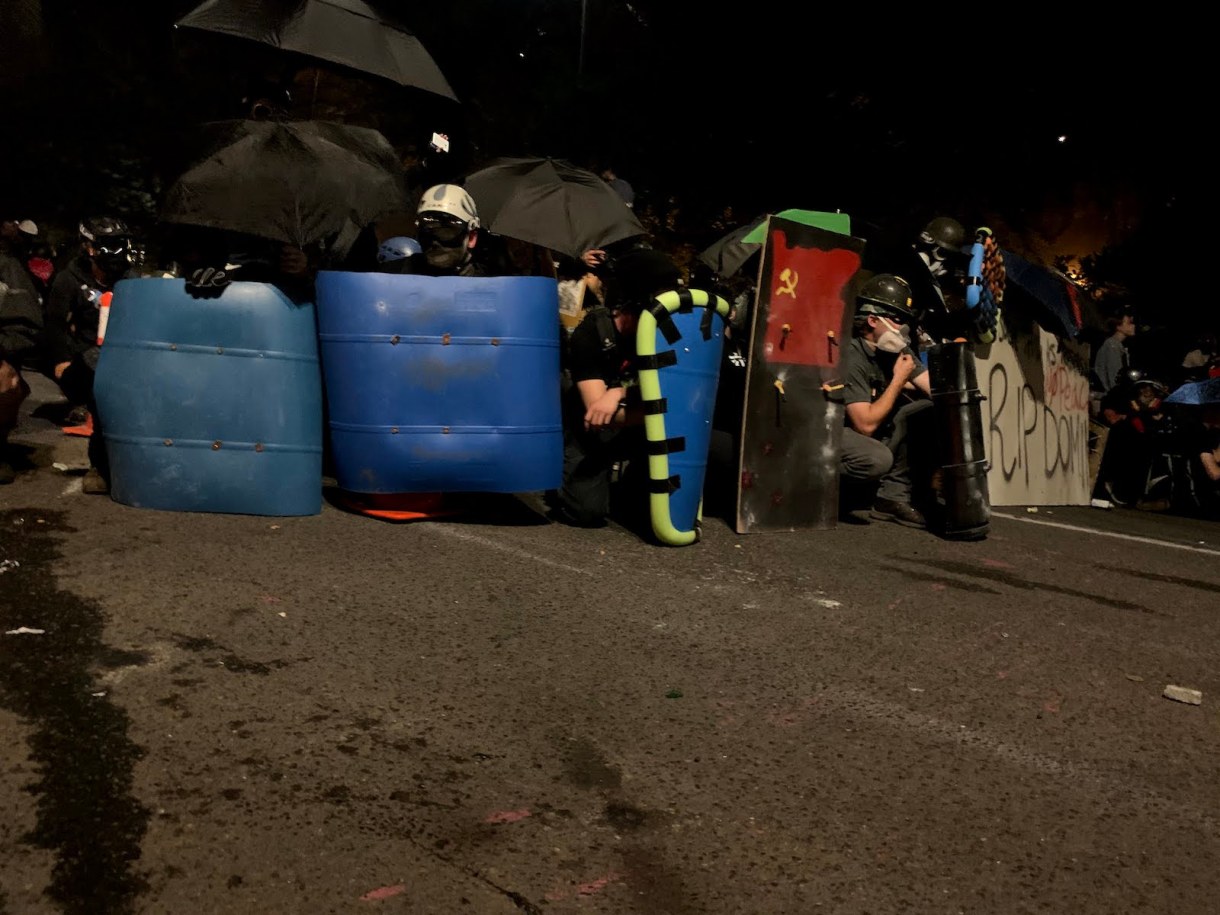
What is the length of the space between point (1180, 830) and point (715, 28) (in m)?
17.5

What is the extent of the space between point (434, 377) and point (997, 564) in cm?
334

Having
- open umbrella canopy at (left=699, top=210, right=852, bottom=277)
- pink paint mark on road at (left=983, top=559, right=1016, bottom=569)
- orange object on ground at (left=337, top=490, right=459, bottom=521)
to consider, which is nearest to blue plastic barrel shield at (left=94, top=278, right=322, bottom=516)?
orange object on ground at (left=337, top=490, right=459, bottom=521)

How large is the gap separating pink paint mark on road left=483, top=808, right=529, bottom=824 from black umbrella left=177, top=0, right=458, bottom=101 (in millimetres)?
5770

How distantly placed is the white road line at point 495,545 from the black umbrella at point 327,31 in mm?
3288

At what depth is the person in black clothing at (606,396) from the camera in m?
5.86

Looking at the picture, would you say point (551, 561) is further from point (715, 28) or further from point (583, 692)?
point (715, 28)

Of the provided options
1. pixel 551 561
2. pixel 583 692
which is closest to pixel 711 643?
pixel 583 692

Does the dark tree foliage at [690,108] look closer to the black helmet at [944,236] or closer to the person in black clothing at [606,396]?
the black helmet at [944,236]

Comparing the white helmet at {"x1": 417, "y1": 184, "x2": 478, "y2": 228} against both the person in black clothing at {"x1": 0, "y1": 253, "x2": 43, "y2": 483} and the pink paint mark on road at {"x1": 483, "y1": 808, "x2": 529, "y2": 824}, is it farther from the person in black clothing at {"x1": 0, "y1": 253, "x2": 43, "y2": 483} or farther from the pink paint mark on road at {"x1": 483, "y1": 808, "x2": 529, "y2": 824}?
the pink paint mark on road at {"x1": 483, "y1": 808, "x2": 529, "y2": 824}

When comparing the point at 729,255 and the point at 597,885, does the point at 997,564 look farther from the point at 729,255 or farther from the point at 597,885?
the point at 597,885

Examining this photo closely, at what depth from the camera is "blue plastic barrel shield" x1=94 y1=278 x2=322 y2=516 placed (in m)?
5.43

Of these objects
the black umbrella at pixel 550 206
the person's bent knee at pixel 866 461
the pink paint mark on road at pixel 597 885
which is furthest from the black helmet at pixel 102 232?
the pink paint mark on road at pixel 597 885

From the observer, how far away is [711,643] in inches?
169

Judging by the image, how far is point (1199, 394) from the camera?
10.9 m
